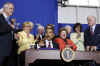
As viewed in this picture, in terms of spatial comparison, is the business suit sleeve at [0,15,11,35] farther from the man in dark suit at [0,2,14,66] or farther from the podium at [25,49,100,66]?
the podium at [25,49,100,66]

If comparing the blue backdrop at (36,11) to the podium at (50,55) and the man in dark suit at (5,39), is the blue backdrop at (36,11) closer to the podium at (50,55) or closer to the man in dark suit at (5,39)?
the man in dark suit at (5,39)

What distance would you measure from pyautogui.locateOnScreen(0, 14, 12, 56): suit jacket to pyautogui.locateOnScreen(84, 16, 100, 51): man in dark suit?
1.04 m

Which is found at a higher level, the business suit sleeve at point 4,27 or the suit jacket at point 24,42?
the business suit sleeve at point 4,27

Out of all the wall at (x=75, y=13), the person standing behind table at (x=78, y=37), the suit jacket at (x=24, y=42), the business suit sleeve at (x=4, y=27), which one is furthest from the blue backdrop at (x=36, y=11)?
the business suit sleeve at (x=4, y=27)

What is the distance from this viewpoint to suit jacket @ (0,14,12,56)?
257cm

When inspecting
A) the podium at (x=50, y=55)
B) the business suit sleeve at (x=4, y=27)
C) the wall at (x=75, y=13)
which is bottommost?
the podium at (x=50, y=55)

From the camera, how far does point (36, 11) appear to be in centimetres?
415

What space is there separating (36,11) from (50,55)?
1.85 metres

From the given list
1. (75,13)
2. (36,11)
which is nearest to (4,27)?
(36,11)

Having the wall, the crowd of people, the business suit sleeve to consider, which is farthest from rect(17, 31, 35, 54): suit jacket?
the wall

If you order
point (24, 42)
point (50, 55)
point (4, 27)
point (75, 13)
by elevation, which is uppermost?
point (75, 13)

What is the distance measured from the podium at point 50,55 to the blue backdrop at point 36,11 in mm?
1666

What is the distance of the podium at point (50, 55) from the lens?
239cm

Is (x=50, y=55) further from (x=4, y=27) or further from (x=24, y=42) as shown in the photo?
(x=4, y=27)
